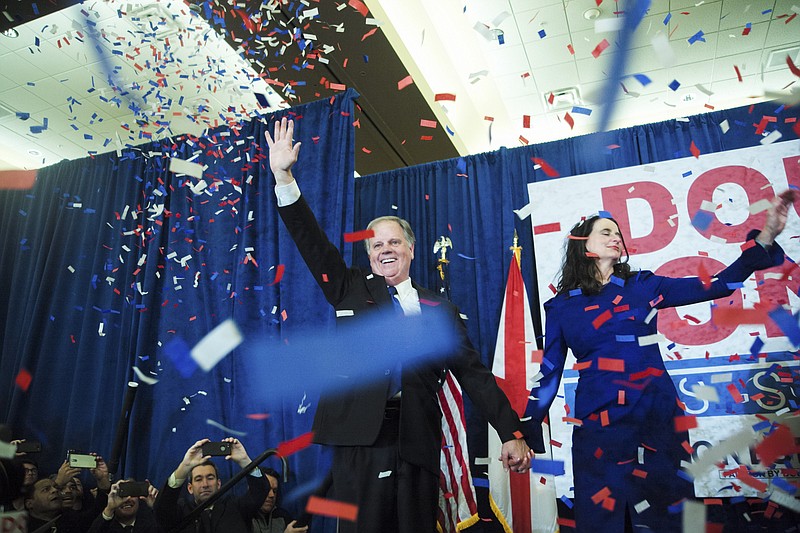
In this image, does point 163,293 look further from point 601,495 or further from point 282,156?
point 601,495

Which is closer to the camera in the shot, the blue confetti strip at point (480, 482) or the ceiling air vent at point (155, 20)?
the blue confetti strip at point (480, 482)

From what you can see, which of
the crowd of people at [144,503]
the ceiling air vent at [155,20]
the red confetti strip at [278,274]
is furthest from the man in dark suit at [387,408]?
the ceiling air vent at [155,20]

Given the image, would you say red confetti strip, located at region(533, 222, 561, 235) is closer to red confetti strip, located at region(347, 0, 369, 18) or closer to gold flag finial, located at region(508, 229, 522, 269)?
gold flag finial, located at region(508, 229, 522, 269)

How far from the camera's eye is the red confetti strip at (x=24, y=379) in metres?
4.18

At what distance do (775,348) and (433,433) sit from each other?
2.36 metres

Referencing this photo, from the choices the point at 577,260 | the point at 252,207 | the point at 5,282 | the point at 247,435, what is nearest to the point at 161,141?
the point at 252,207

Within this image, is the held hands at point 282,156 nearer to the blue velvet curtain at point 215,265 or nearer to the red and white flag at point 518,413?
the blue velvet curtain at point 215,265

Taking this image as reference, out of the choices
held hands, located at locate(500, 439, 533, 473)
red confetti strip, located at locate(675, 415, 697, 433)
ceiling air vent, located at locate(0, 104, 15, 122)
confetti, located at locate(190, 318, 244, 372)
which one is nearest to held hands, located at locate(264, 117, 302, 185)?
held hands, located at locate(500, 439, 533, 473)

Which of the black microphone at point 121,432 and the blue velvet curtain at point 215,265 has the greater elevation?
the blue velvet curtain at point 215,265

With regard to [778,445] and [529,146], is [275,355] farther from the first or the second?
[778,445]

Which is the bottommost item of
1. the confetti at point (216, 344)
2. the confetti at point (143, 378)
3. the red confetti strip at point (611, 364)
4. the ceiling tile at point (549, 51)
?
the red confetti strip at point (611, 364)

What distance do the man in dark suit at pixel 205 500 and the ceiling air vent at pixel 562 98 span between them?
3485 millimetres

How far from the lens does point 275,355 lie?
354 cm

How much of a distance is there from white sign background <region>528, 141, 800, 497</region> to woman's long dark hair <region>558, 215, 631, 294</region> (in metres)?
1.13
